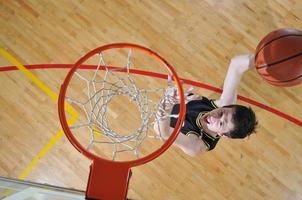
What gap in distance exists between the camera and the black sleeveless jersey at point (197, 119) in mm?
2609

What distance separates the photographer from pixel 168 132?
8.25 feet

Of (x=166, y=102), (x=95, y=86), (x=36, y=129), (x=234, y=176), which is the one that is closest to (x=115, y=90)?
(x=95, y=86)

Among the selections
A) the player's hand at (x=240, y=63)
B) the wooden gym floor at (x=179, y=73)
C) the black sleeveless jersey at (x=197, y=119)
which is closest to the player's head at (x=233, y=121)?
the black sleeveless jersey at (x=197, y=119)

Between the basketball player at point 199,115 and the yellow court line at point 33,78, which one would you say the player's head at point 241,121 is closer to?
the basketball player at point 199,115

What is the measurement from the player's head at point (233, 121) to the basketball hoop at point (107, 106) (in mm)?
274

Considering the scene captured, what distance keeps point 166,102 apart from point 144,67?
0.93 metres

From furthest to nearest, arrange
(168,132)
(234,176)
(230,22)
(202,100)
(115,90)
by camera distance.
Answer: (230,22) < (234,176) < (115,90) < (202,100) < (168,132)

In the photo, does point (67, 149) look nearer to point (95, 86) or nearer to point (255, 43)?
point (95, 86)

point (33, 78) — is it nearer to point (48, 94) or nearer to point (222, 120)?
point (48, 94)

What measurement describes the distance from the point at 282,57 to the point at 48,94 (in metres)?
2.07

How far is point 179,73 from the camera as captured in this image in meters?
3.47

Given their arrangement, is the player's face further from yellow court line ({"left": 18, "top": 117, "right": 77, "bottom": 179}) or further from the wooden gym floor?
yellow court line ({"left": 18, "top": 117, "right": 77, "bottom": 179})

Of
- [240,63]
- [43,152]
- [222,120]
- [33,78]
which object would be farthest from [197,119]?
[33,78]

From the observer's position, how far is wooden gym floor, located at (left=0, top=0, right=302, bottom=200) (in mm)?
3342
